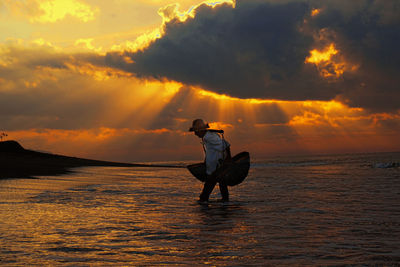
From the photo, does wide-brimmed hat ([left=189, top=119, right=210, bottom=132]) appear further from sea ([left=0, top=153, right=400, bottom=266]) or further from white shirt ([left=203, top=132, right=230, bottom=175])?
sea ([left=0, top=153, right=400, bottom=266])

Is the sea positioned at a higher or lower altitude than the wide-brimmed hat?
lower

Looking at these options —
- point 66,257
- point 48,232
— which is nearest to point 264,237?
point 66,257

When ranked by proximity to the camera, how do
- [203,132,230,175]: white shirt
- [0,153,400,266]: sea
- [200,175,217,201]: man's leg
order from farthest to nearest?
[200,175,217,201]: man's leg
[203,132,230,175]: white shirt
[0,153,400,266]: sea

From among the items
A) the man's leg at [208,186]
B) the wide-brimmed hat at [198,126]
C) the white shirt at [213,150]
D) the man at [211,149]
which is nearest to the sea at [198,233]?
the man's leg at [208,186]

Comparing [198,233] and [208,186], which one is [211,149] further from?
[198,233]

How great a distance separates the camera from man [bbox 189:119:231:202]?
35.4ft

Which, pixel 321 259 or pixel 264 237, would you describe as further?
pixel 264 237

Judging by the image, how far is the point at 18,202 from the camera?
10.2m

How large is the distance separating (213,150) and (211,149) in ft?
0.18

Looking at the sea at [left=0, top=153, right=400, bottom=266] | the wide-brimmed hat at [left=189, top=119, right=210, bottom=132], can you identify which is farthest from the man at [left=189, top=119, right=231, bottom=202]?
the sea at [left=0, top=153, right=400, bottom=266]

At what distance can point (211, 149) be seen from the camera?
35.6 feet

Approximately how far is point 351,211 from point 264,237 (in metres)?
3.66

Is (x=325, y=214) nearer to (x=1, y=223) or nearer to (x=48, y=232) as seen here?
(x=48, y=232)

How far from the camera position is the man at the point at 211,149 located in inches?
424
